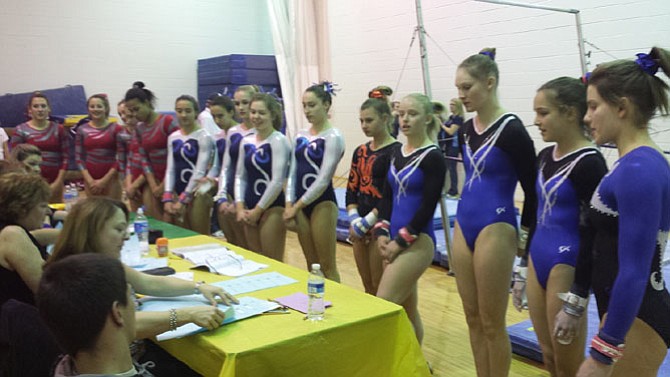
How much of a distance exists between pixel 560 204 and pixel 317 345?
1.00m

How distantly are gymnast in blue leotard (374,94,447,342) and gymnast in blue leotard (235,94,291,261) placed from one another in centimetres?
116

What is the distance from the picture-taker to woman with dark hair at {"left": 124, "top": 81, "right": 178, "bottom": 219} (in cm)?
480

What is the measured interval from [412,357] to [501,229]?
0.66 metres

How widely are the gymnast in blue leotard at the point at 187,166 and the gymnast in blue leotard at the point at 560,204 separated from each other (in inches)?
117

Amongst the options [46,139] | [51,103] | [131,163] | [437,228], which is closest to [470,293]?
[131,163]

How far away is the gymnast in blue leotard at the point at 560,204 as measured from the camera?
211 centimetres

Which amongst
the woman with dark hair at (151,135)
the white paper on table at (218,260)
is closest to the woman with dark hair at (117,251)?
the white paper on table at (218,260)

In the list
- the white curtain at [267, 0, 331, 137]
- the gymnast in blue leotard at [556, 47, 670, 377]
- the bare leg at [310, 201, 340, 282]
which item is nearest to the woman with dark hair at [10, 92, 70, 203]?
the bare leg at [310, 201, 340, 282]

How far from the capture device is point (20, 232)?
2.29 metres

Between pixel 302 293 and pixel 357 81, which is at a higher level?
pixel 357 81

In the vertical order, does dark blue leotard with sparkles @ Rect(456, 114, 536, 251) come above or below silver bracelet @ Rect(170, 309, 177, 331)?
above

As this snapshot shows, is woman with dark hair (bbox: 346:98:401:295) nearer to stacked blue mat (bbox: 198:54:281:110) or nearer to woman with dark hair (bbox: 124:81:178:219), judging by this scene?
woman with dark hair (bbox: 124:81:178:219)

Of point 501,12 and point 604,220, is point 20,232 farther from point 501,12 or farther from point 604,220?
point 501,12

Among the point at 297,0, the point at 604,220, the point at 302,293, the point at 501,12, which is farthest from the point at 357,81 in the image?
the point at 604,220
